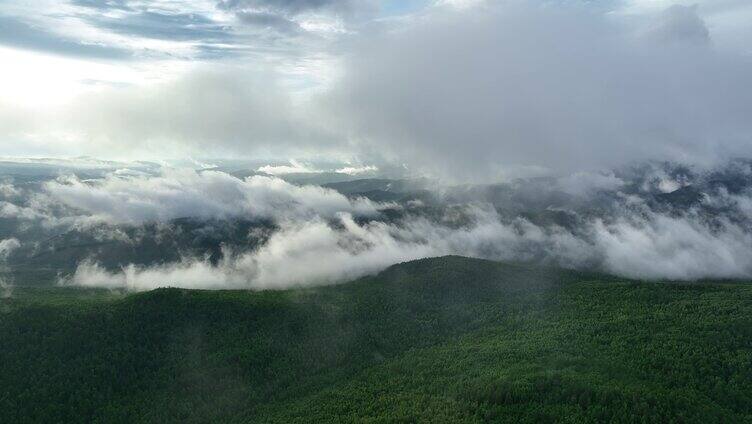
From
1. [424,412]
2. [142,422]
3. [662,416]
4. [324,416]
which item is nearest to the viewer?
[662,416]

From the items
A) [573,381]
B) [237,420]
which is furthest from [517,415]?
[237,420]

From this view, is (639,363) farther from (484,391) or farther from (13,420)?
(13,420)

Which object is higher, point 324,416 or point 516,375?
point 516,375

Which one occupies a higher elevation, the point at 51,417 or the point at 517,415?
the point at 517,415

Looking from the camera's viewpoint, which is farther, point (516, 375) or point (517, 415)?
point (516, 375)

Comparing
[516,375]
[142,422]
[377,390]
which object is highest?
[516,375]

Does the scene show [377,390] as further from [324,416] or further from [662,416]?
[662,416]

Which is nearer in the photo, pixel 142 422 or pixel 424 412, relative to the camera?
pixel 424 412

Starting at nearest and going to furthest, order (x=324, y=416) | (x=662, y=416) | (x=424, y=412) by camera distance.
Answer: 1. (x=662, y=416)
2. (x=424, y=412)
3. (x=324, y=416)

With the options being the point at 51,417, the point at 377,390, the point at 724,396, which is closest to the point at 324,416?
the point at 377,390
